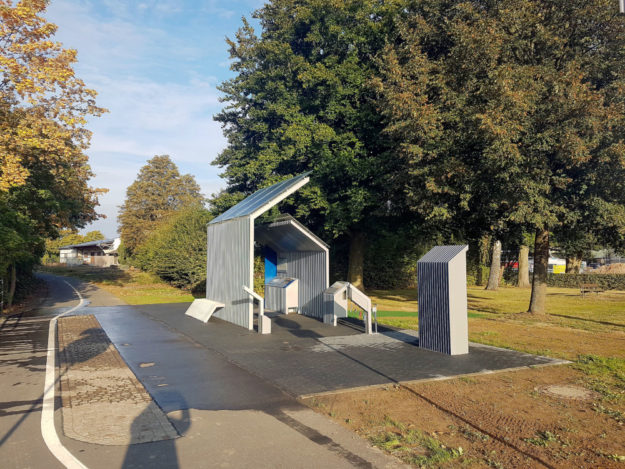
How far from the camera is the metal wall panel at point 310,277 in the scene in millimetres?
15625

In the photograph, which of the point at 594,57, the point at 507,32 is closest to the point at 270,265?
the point at 507,32

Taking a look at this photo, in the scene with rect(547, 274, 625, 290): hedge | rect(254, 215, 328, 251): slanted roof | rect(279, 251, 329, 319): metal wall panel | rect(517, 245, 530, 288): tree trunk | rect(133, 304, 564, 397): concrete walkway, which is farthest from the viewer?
rect(517, 245, 530, 288): tree trunk

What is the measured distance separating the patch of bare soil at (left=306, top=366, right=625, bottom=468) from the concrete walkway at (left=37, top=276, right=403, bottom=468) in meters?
0.61

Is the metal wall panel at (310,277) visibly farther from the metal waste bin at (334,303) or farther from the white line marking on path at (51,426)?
the white line marking on path at (51,426)

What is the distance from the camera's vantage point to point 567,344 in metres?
11.3

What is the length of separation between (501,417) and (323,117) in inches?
759

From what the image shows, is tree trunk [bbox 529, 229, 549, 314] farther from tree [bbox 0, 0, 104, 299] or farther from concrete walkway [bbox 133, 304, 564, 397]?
tree [bbox 0, 0, 104, 299]

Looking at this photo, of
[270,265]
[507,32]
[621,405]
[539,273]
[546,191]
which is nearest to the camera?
[621,405]

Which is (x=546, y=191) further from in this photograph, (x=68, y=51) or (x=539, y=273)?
(x=68, y=51)

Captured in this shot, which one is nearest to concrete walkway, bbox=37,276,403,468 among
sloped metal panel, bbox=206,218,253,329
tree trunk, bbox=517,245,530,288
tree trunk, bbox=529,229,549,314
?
sloped metal panel, bbox=206,218,253,329

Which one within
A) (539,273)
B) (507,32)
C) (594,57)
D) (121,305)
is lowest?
(121,305)

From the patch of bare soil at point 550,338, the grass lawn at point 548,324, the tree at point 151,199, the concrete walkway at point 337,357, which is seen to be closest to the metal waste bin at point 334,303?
the concrete walkway at point 337,357

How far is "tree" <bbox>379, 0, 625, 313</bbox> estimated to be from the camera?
44.8 ft

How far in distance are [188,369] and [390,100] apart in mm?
11181
